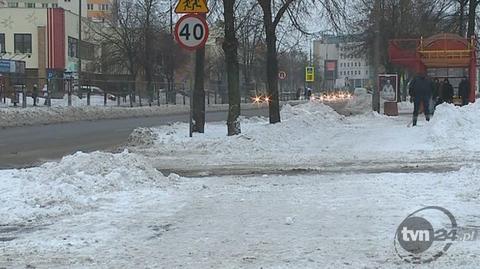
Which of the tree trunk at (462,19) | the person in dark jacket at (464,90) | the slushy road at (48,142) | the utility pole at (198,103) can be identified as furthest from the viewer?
the tree trunk at (462,19)

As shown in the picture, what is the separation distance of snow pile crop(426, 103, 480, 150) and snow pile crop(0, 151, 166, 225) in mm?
8484

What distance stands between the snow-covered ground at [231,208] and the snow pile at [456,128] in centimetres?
116

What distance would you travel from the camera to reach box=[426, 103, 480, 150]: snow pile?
16281 millimetres

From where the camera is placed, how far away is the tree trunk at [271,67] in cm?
2227

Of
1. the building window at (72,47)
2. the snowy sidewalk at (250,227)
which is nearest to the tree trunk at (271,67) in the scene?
the snowy sidewalk at (250,227)

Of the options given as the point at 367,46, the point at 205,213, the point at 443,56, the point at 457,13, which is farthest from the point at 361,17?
the point at 205,213

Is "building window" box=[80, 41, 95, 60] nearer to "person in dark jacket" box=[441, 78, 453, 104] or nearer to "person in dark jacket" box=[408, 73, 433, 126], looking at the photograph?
"person in dark jacket" box=[441, 78, 453, 104]

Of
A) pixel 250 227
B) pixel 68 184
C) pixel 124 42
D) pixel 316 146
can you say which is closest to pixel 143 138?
pixel 316 146

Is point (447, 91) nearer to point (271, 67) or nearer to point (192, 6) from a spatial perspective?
point (271, 67)

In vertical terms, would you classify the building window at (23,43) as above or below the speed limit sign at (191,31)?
above

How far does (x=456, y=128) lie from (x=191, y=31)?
772 cm

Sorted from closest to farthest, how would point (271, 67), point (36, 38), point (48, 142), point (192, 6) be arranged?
point (192, 6)
point (48, 142)
point (271, 67)
point (36, 38)

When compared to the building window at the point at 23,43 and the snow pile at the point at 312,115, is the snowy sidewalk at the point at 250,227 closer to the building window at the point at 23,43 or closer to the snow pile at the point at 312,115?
the snow pile at the point at 312,115

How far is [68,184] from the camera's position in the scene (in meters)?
9.28
